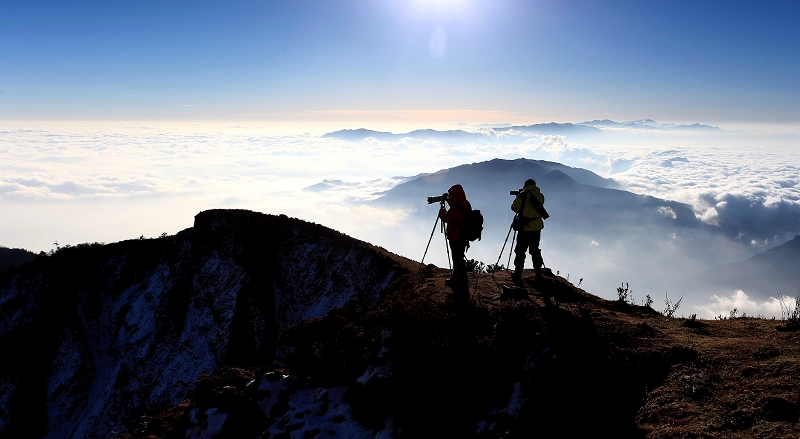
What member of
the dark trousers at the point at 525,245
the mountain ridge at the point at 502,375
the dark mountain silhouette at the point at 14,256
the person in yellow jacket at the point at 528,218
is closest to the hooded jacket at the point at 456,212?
the mountain ridge at the point at 502,375

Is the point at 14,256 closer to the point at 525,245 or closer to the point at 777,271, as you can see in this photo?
the point at 525,245

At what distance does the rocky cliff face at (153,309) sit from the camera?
27.0 m

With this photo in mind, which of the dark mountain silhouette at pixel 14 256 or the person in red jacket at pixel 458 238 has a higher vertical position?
the person in red jacket at pixel 458 238

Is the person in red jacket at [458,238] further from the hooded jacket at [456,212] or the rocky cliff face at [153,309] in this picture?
the rocky cliff face at [153,309]

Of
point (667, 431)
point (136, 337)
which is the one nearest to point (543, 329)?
point (667, 431)

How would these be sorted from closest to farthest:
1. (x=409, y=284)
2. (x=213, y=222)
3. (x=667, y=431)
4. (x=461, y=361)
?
1. (x=667, y=431)
2. (x=461, y=361)
3. (x=409, y=284)
4. (x=213, y=222)

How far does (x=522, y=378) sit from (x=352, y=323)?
4.82 metres

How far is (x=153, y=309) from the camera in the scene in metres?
30.6

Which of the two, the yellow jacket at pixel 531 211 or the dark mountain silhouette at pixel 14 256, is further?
the dark mountain silhouette at pixel 14 256

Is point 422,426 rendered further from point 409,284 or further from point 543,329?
point 409,284

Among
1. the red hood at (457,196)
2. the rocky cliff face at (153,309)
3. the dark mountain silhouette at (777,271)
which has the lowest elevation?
the dark mountain silhouette at (777,271)

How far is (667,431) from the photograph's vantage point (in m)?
5.84

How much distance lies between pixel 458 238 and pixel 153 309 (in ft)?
94.0

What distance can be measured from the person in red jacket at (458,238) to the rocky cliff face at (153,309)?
45.3ft
